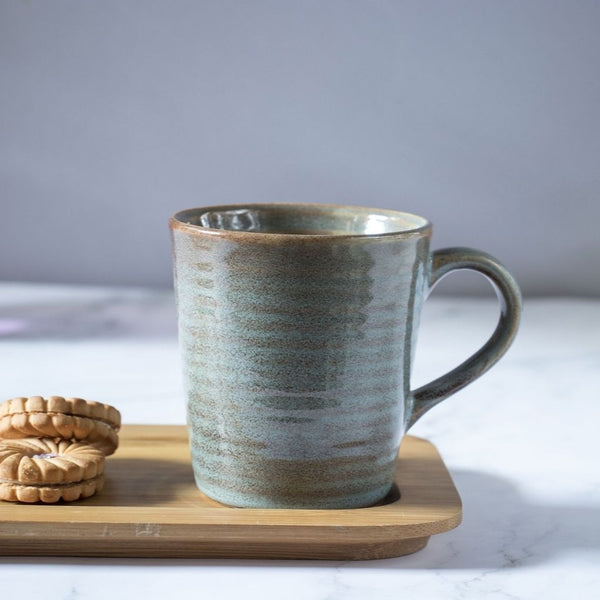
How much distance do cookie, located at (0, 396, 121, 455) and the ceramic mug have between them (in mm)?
61

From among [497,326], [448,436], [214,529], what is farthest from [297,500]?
[448,436]

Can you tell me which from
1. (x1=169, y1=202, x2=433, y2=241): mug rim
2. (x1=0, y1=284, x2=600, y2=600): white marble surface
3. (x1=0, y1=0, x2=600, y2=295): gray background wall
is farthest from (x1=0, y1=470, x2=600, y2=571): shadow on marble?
(x1=0, y1=0, x2=600, y2=295): gray background wall

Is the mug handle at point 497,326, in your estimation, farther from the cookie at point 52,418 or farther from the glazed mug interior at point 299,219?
the cookie at point 52,418

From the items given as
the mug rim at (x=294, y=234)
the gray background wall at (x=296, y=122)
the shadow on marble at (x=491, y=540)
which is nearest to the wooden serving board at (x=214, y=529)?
the shadow on marble at (x=491, y=540)

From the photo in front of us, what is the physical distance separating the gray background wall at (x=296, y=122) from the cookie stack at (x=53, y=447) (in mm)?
683

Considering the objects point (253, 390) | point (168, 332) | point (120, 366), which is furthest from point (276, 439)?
point (168, 332)

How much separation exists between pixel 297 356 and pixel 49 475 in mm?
151

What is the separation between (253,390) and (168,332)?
0.57 metres

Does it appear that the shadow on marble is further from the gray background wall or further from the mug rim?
the gray background wall

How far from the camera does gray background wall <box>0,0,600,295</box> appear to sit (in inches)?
47.6

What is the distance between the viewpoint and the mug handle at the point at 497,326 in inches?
23.1

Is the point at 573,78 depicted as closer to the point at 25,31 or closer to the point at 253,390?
the point at 25,31

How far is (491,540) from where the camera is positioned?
0.58 m

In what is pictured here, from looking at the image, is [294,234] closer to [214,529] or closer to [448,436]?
[214,529]
